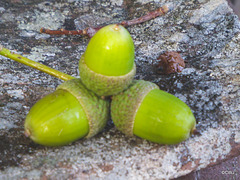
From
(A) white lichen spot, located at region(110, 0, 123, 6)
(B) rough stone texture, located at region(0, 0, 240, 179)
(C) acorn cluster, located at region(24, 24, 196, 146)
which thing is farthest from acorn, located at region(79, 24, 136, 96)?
(A) white lichen spot, located at region(110, 0, 123, 6)

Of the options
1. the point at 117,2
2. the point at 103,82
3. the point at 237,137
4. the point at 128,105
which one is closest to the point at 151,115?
the point at 128,105

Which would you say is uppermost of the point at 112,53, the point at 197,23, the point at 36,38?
the point at 112,53

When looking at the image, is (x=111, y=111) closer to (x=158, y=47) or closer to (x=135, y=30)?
(x=158, y=47)

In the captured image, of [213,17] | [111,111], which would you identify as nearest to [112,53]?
[111,111]

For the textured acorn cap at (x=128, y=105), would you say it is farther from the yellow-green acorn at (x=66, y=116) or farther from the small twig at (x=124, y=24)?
the small twig at (x=124, y=24)

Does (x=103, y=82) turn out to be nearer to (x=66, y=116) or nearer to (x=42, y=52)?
(x=66, y=116)

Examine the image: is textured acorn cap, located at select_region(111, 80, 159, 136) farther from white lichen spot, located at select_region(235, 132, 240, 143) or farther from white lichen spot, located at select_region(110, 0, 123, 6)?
white lichen spot, located at select_region(110, 0, 123, 6)

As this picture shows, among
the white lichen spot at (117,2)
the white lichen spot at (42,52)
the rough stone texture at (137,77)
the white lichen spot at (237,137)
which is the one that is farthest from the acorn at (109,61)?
the white lichen spot at (117,2)
